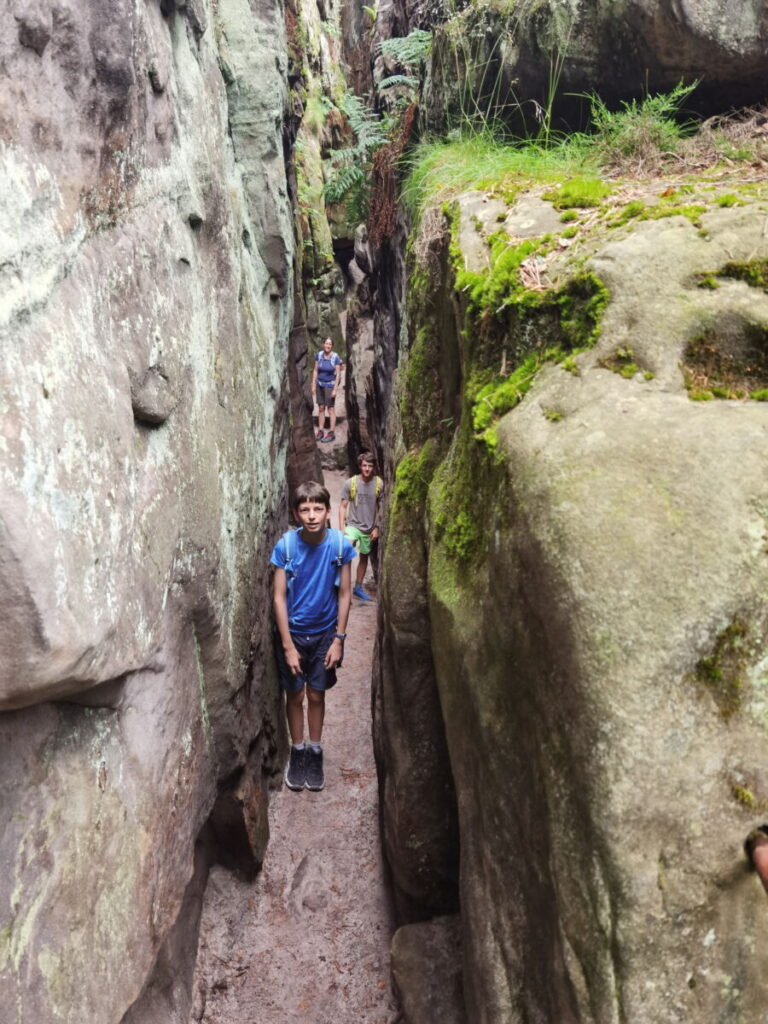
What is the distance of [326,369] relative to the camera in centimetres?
1580

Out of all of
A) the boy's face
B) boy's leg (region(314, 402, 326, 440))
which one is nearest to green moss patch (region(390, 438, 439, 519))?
the boy's face

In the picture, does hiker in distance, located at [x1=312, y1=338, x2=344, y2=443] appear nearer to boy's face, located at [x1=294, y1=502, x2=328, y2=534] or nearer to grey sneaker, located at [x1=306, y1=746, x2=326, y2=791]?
grey sneaker, located at [x1=306, y1=746, x2=326, y2=791]

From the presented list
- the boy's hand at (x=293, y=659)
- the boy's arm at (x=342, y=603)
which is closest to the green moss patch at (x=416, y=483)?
the boy's arm at (x=342, y=603)

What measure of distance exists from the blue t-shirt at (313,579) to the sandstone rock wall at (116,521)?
32cm

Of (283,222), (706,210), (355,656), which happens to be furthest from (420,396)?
(355,656)

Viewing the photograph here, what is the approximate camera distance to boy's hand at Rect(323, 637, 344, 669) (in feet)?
19.1

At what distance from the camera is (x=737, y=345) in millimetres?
2637

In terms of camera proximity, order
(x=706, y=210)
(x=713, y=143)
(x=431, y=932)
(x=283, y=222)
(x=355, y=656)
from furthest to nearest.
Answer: (x=355, y=656)
(x=283, y=222)
(x=713, y=143)
(x=431, y=932)
(x=706, y=210)

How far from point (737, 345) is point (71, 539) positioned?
2594mm

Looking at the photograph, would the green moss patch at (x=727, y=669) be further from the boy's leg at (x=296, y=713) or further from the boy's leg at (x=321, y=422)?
the boy's leg at (x=321, y=422)

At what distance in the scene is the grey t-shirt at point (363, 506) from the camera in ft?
29.8

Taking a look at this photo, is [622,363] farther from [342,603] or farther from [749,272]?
[342,603]

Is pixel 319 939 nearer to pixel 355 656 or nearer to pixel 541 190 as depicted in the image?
pixel 355 656

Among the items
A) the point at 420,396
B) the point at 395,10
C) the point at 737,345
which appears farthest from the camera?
Result: the point at 395,10
